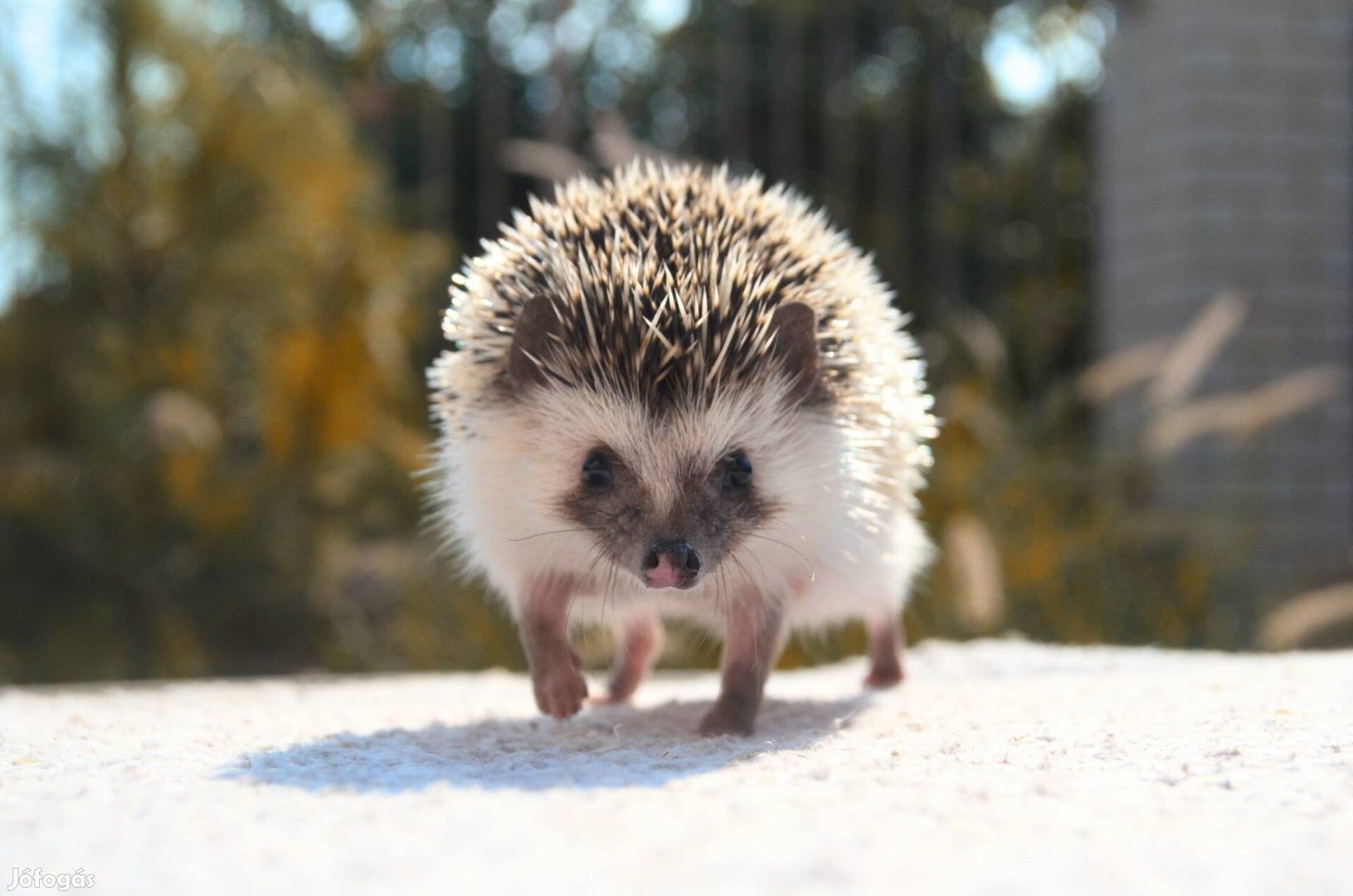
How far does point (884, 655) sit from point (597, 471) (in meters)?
1.74

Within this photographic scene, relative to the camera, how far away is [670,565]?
314cm

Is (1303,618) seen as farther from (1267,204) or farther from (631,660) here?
(1267,204)

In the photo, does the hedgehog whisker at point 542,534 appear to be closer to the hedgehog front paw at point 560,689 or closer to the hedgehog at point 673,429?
the hedgehog at point 673,429

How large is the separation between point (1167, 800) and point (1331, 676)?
7.25 feet

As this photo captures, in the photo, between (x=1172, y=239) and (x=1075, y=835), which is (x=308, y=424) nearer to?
(x=1172, y=239)

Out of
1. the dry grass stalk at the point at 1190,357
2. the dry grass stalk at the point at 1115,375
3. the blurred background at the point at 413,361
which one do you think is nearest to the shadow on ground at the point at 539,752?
the blurred background at the point at 413,361

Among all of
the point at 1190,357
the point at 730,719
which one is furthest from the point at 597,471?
the point at 1190,357

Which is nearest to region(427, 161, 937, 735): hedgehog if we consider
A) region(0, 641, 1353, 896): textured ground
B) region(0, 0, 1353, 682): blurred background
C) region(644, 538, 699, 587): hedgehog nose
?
region(644, 538, 699, 587): hedgehog nose

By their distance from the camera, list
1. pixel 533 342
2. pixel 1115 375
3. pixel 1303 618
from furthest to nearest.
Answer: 1. pixel 1115 375
2. pixel 1303 618
3. pixel 533 342

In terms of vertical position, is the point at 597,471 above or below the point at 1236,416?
below

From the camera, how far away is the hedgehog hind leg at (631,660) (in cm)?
451

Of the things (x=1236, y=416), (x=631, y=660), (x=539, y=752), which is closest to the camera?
(x=539, y=752)

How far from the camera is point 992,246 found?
12.8 m

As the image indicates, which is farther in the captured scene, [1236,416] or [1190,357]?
[1190,357]
